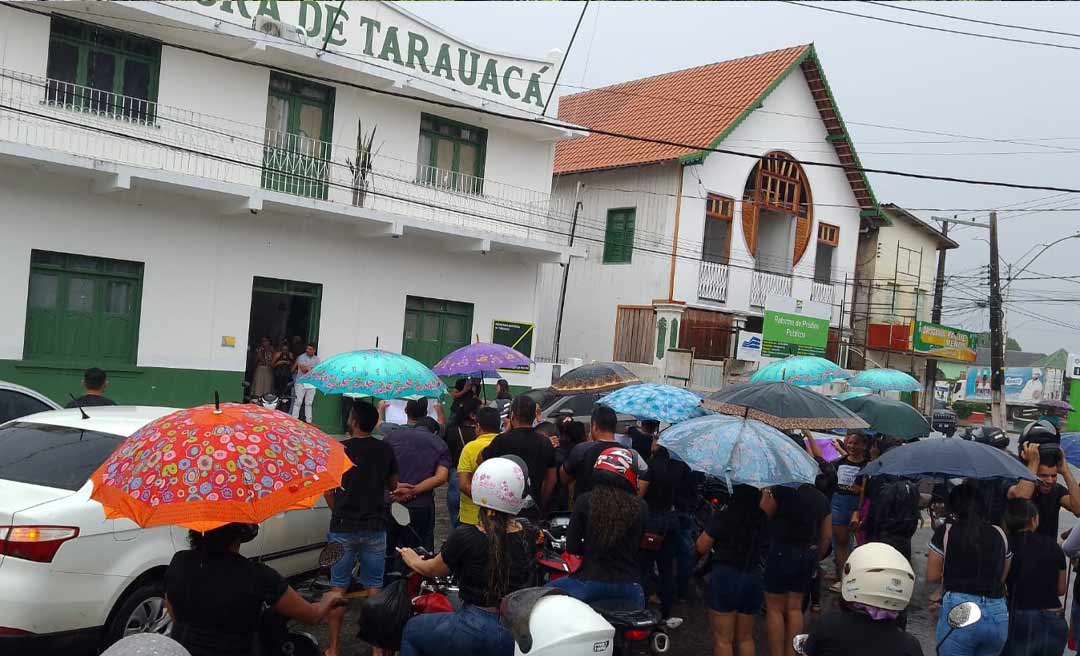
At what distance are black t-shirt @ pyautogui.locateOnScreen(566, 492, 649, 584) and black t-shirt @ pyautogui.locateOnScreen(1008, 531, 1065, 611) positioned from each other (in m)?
2.35

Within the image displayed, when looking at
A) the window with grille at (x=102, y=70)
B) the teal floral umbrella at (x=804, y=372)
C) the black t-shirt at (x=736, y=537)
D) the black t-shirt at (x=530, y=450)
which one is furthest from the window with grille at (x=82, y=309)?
the black t-shirt at (x=736, y=537)

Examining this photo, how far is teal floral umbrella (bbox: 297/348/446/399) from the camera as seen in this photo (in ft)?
25.7

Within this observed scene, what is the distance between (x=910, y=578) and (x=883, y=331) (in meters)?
27.4

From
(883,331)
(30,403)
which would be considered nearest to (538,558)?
(30,403)

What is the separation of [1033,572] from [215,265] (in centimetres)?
1356

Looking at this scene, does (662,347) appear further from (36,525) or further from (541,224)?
(36,525)

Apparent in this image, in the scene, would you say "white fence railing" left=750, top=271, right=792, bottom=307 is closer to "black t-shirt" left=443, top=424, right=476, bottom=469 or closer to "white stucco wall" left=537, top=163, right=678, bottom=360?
"white stucco wall" left=537, top=163, right=678, bottom=360

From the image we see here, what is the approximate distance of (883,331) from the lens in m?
29.4

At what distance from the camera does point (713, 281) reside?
24781mm

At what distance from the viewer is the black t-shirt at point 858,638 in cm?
368

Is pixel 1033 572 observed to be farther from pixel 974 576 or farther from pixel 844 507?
pixel 844 507

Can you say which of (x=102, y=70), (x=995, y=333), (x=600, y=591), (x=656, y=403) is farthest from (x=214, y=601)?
(x=995, y=333)

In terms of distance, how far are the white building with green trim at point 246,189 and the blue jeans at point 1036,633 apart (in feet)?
41.6

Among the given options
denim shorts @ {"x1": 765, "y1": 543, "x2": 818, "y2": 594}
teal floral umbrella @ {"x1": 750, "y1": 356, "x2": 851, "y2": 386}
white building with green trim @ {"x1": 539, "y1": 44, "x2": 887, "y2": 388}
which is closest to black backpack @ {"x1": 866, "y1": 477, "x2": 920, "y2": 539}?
denim shorts @ {"x1": 765, "y1": 543, "x2": 818, "y2": 594}
